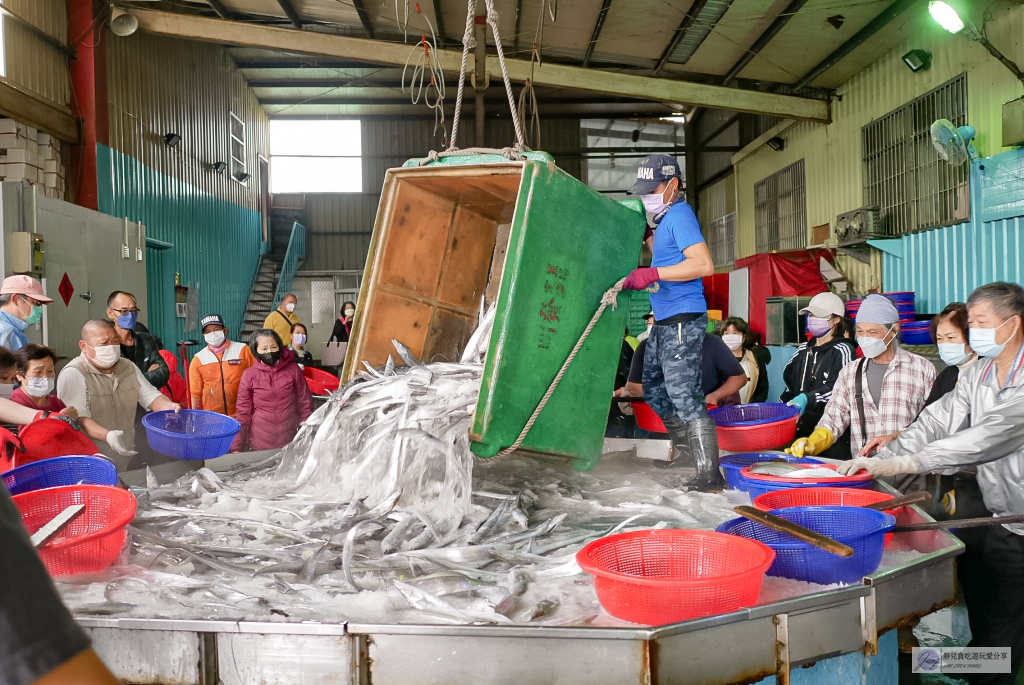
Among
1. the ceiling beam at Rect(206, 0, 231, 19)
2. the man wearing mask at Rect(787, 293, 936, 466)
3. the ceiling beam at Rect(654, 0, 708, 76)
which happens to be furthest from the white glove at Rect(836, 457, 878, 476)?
the ceiling beam at Rect(206, 0, 231, 19)

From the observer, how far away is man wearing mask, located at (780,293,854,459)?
5570mm

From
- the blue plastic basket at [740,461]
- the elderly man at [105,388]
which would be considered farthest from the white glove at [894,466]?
the elderly man at [105,388]

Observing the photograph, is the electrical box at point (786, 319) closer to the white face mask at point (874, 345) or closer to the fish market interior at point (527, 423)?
the fish market interior at point (527, 423)

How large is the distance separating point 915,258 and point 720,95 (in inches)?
152

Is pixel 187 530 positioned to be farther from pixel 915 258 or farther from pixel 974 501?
pixel 915 258

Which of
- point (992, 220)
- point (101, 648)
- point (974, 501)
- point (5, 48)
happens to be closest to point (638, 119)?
point (992, 220)

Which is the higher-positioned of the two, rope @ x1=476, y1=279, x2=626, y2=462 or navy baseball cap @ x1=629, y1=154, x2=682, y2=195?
navy baseball cap @ x1=629, y1=154, x2=682, y2=195

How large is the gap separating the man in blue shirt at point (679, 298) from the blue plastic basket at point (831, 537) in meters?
1.44

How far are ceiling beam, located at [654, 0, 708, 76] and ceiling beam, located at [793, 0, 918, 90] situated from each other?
7.84 feet

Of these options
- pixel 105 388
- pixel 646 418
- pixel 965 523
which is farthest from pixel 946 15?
pixel 105 388

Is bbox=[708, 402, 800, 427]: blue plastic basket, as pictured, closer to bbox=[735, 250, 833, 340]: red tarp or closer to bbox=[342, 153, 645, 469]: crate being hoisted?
bbox=[342, 153, 645, 469]: crate being hoisted

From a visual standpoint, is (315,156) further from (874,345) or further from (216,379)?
(874,345)

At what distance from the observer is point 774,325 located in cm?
1248

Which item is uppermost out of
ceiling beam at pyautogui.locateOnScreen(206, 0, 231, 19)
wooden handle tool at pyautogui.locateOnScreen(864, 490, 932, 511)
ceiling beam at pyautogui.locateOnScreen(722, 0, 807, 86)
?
ceiling beam at pyautogui.locateOnScreen(206, 0, 231, 19)
